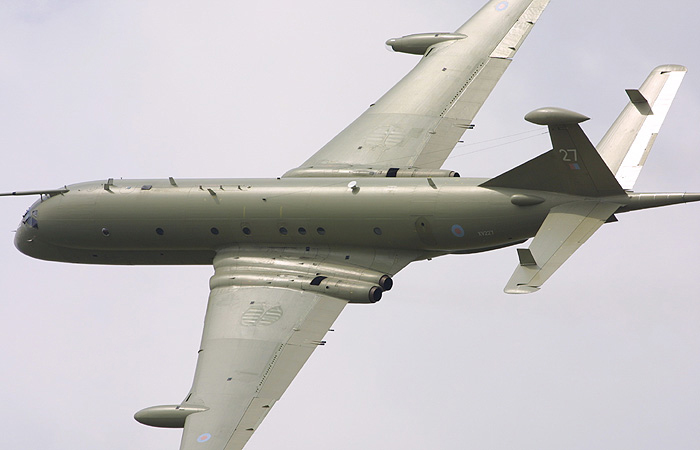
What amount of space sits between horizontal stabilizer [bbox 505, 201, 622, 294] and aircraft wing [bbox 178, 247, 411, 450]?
20.7 ft

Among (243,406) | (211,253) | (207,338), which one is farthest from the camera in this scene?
(211,253)

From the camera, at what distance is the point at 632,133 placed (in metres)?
57.6

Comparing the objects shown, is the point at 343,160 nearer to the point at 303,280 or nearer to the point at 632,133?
the point at 303,280

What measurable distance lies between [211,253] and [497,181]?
11.9 m

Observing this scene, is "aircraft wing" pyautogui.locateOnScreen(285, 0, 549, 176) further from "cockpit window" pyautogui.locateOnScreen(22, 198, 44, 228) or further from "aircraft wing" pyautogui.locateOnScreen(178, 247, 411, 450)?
"cockpit window" pyautogui.locateOnScreen(22, 198, 44, 228)

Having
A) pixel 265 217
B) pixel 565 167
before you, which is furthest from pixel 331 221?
pixel 565 167

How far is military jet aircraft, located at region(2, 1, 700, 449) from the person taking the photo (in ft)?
176

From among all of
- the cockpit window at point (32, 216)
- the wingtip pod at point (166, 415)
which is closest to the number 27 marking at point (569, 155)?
the wingtip pod at point (166, 415)

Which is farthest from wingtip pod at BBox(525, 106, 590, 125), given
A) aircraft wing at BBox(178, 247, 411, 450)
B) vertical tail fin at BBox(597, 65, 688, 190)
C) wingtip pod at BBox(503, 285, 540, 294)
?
aircraft wing at BBox(178, 247, 411, 450)

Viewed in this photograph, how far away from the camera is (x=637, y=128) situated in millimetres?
57688

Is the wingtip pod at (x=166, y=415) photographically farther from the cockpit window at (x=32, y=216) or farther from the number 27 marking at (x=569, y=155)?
the number 27 marking at (x=569, y=155)

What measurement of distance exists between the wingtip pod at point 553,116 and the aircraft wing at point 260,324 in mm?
8210

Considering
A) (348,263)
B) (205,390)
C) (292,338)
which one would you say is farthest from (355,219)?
(205,390)

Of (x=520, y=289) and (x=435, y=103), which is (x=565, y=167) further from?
(x=435, y=103)
